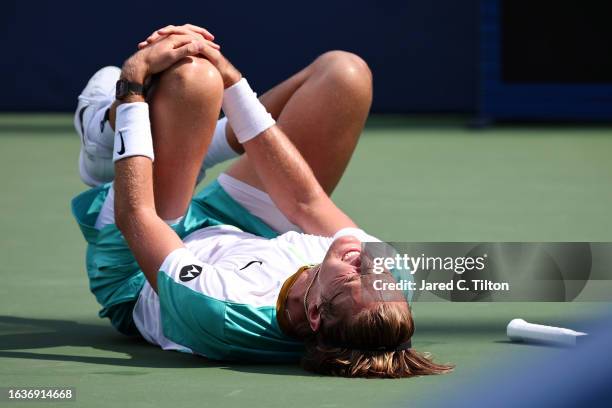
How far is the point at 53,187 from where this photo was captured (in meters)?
6.20

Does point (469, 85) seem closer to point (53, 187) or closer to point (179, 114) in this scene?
point (53, 187)

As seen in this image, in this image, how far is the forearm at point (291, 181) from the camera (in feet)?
10.3

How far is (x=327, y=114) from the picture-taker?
10.9ft

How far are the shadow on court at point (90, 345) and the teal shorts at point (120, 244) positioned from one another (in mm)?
74

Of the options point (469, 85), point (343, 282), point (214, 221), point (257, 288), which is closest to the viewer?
point (343, 282)

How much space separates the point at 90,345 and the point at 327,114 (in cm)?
92

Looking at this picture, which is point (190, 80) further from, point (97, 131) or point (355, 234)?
point (97, 131)

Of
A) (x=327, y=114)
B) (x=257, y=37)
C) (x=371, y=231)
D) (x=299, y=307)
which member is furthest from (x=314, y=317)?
(x=257, y=37)

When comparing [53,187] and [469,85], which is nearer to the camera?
[53,187]

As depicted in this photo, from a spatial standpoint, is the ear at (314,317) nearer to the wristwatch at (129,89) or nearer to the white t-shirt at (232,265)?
the white t-shirt at (232,265)

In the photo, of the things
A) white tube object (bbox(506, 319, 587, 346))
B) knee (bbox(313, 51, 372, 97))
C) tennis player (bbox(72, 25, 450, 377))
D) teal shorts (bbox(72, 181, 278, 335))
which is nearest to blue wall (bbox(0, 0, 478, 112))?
tennis player (bbox(72, 25, 450, 377))

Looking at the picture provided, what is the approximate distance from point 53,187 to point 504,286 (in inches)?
160

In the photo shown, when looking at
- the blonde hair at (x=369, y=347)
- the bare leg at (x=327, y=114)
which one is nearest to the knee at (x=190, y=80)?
the bare leg at (x=327, y=114)

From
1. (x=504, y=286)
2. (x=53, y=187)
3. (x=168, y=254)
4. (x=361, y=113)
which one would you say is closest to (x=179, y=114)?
(x=168, y=254)
